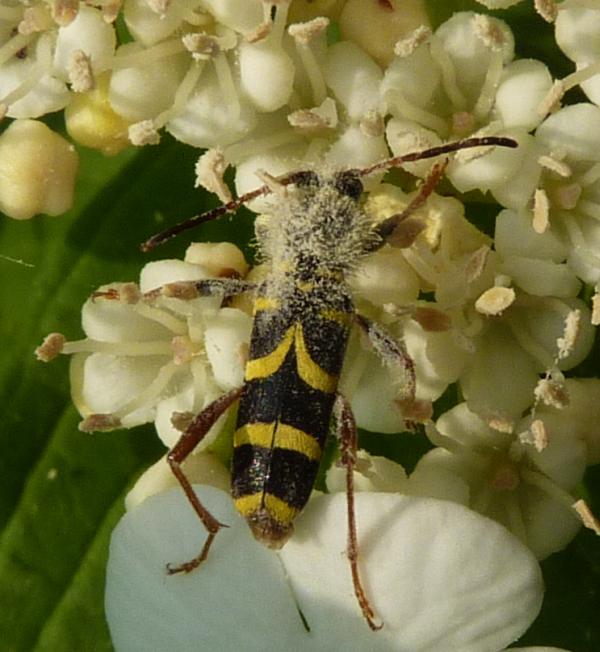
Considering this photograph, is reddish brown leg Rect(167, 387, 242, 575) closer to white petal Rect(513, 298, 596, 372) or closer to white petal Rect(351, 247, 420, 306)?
white petal Rect(351, 247, 420, 306)

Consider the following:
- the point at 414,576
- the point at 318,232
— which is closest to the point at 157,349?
the point at 318,232

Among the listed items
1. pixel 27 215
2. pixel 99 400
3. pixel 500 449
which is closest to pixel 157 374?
pixel 99 400

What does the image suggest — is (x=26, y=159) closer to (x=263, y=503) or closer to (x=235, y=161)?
(x=235, y=161)

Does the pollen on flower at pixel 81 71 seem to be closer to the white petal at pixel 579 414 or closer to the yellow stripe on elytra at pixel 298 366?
the yellow stripe on elytra at pixel 298 366

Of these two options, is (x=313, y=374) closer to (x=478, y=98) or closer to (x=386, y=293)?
(x=386, y=293)

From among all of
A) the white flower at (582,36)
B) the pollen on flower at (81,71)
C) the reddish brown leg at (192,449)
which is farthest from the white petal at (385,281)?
the pollen on flower at (81,71)
